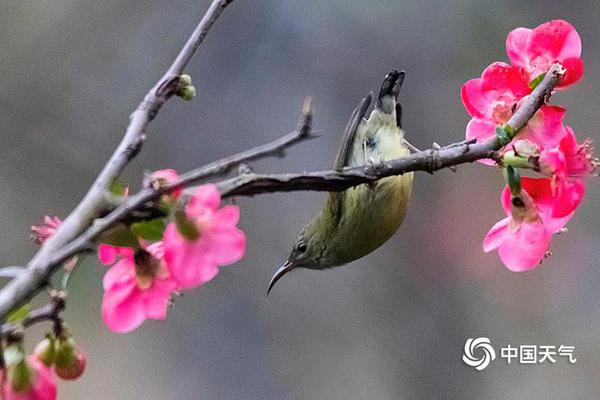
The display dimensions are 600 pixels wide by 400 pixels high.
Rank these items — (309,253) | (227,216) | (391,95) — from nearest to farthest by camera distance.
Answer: (227,216), (309,253), (391,95)

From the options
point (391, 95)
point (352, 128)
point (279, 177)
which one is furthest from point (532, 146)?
point (391, 95)

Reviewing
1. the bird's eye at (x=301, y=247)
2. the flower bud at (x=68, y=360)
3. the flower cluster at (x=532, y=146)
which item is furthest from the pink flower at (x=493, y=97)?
the bird's eye at (x=301, y=247)

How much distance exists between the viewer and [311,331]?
147 inches

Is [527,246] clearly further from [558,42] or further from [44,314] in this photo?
[44,314]

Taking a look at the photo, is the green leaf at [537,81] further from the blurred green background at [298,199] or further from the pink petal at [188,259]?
the blurred green background at [298,199]

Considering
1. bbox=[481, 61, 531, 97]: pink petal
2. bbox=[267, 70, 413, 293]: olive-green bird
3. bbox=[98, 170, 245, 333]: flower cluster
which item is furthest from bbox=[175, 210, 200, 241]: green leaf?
bbox=[267, 70, 413, 293]: olive-green bird

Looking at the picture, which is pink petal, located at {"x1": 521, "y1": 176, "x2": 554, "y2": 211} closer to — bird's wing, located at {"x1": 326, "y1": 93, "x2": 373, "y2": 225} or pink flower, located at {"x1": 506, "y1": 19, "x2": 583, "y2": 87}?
pink flower, located at {"x1": 506, "y1": 19, "x2": 583, "y2": 87}

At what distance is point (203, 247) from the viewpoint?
2.11 ft

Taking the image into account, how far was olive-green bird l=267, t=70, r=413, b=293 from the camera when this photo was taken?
172 centimetres

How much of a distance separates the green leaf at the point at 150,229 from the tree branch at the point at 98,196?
0.16 ft

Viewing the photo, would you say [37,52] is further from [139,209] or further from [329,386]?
[139,209]

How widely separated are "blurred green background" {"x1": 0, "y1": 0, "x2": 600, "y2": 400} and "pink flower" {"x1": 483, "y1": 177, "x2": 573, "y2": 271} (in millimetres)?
2739

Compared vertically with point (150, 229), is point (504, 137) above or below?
above

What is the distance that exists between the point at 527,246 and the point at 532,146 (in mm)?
97
